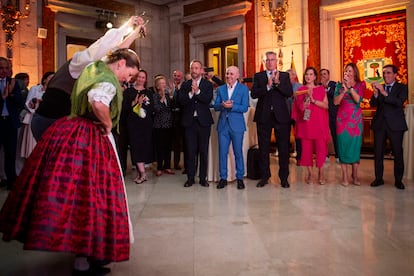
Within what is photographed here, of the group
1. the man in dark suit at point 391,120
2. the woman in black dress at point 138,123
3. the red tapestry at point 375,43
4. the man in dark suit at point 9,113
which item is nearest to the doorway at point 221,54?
the red tapestry at point 375,43

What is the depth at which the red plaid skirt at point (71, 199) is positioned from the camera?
1.95 metres

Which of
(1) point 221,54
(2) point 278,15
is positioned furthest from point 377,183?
(1) point 221,54

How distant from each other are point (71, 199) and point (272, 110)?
125 inches

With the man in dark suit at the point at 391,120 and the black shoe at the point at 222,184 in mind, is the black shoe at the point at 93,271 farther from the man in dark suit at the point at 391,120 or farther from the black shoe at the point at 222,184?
the man in dark suit at the point at 391,120

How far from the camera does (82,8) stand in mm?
9320

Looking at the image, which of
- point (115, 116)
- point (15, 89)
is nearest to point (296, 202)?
point (115, 116)

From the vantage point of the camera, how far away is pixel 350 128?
4.68 meters

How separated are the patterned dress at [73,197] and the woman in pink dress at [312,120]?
3.15 m

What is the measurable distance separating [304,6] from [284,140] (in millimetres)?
4752

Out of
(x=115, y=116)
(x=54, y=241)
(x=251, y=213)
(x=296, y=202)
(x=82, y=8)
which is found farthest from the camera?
(x=82, y=8)

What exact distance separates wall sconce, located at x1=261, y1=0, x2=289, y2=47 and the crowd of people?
2.15 metres

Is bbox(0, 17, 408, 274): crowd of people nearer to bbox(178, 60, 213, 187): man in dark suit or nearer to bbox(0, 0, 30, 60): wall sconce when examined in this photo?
bbox(178, 60, 213, 187): man in dark suit

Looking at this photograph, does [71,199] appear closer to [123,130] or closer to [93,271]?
[93,271]

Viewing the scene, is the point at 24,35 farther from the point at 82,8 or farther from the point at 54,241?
the point at 54,241
